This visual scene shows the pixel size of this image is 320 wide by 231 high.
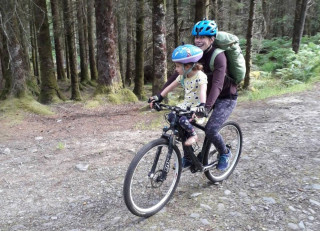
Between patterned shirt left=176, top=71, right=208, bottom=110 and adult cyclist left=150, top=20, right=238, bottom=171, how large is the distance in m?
0.13

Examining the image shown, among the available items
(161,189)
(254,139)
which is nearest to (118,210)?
(161,189)

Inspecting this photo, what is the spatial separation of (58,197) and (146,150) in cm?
198

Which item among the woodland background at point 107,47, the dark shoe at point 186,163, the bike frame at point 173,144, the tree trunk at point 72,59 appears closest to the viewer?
the bike frame at point 173,144

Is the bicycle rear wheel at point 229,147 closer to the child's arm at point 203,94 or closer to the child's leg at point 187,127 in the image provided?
the child's leg at point 187,127

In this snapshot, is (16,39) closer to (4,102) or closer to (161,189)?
(4,102)

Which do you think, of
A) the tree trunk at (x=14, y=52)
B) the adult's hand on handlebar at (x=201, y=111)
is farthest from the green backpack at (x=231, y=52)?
the tree trunk at (x=14, y=52)

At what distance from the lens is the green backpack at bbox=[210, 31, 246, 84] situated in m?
3.56

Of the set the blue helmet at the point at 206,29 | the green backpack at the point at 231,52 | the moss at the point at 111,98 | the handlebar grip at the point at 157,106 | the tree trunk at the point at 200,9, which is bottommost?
the moss at the point at 111,98

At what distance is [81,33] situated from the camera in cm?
1822

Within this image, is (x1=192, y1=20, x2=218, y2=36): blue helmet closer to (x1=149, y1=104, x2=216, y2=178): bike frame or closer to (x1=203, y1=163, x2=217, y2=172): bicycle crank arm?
(x1=149, y1=104, x2=216, y2=178): bike frame

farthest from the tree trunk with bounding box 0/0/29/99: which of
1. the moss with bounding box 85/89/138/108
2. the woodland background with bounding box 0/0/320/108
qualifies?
the moss with bounding box 85/89/138/108

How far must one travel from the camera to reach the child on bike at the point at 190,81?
3348 millimetres

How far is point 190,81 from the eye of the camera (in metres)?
3.63

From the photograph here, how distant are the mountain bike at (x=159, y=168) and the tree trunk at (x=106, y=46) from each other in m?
6.98
